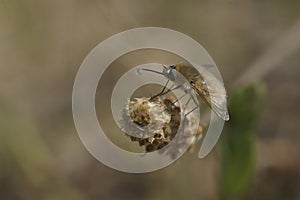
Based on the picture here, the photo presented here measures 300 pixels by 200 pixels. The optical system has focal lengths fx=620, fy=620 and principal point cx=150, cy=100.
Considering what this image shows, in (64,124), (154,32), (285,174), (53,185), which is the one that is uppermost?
(154,32)

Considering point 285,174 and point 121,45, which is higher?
point 121,45

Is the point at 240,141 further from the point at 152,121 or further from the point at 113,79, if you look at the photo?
the point at 113,79

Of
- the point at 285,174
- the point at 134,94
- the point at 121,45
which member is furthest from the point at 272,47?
the point at 134,94

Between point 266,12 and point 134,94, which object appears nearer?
point 134,94

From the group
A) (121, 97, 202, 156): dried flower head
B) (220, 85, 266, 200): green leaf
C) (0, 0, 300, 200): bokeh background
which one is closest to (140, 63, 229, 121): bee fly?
(121, 97, 202, 156): dried flower head

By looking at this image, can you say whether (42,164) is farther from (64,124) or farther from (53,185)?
(64,124)
